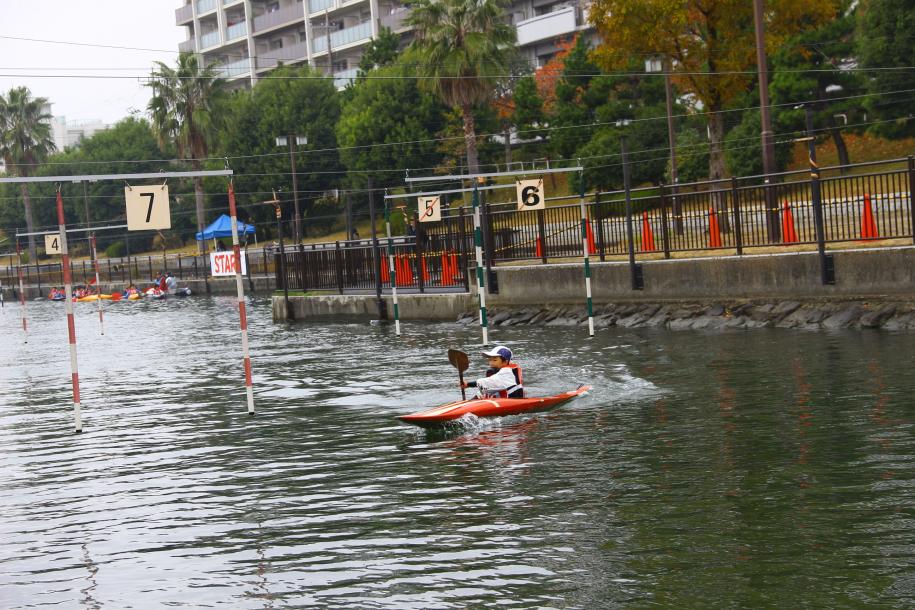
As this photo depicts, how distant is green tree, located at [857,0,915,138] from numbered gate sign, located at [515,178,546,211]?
22.5 meters

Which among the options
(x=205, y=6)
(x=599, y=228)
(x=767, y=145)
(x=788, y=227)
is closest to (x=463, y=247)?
(x=599, y=228)

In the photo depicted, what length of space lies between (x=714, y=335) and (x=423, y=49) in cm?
3169

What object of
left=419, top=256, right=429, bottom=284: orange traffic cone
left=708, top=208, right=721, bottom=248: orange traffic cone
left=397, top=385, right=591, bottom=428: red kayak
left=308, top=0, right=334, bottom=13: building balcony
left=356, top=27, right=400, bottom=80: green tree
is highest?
A: left=308, top=0, right=334, bottom=13: building balcony

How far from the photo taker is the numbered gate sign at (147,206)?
53.5 ft

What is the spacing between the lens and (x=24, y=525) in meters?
11.2

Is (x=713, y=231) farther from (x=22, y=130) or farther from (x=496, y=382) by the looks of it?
(x=22, y=130)

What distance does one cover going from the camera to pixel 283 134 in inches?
2985

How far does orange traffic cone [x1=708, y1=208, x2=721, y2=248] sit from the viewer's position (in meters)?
27.2

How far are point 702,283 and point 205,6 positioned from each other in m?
89.2

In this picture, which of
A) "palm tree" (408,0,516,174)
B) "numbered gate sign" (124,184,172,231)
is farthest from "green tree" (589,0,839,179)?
"numbered gate sign" (124,184,172,231)

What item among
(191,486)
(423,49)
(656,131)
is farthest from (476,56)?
(191,486)

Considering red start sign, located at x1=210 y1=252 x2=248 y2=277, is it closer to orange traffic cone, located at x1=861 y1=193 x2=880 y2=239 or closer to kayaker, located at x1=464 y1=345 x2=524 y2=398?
orange traffic cone, located at x1=861 y1=193 x2=880 y2=239

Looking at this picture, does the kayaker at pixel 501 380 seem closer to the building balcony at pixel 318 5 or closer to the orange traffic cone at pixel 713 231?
the orange traffic cone at pixel 713 231

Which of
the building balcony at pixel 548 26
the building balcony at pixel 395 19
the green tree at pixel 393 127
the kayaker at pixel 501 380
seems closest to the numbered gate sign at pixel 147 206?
the kayaker at pixel 501 380
